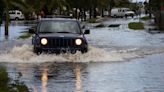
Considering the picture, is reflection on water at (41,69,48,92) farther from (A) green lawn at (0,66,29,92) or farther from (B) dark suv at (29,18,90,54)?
(B) dark suv at (29,18,90,54)

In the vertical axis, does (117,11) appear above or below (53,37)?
below

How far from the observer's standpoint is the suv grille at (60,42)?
20312mm

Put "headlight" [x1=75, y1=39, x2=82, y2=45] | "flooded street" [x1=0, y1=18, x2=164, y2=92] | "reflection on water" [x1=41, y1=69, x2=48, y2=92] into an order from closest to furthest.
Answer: "reflection on water" [x1=41, y1=69, x2=48, y2=92]
"flooded street" [x1=0, y1=18, x2=164, y2=92]
"headlight" [x1=75, y1=39, x2=82, y2=45]

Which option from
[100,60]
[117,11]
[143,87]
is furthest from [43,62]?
[117,11]

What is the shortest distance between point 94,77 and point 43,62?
4.60 metres

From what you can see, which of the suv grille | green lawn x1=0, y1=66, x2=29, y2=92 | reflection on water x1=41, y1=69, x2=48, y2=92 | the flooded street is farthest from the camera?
the suv grille

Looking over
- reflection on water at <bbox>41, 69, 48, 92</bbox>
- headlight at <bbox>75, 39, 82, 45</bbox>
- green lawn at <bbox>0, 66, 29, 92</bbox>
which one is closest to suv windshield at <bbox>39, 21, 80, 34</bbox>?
headlight at <bbox>75, 39, 82, 45</bbox>

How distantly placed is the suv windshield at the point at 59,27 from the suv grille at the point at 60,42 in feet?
3.76

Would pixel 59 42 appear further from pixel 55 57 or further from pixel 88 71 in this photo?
pixel 88 71

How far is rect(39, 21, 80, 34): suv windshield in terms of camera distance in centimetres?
2159

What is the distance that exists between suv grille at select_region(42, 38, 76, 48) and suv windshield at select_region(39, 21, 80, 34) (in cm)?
114

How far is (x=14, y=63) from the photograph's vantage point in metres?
20.1

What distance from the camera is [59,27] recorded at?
2186cm

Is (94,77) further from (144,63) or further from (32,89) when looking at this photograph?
(144,63)
